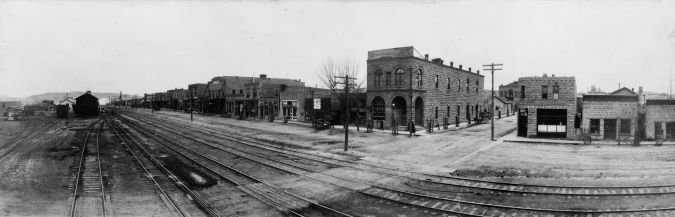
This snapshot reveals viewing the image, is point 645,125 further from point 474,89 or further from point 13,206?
point 13,206

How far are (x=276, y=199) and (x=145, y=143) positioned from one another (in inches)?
702

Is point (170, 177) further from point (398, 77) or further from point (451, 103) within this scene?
point (451, 103)

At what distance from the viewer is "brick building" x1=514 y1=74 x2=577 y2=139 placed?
26109 mm

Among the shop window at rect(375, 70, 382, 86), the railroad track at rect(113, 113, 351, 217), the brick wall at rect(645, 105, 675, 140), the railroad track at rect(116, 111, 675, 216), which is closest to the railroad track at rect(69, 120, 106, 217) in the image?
the railroad track at rect(113, 113, 351, 217)

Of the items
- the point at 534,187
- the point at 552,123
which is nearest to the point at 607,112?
the point at 552,123

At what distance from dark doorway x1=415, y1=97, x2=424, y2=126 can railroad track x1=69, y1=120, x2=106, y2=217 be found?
2734 centimetres

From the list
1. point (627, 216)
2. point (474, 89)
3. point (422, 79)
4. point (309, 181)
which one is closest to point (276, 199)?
point (309, 181)

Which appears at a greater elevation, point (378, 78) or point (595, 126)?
point (378, 78)

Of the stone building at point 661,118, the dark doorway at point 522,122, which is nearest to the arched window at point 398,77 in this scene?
the dark doorway at point 522,122

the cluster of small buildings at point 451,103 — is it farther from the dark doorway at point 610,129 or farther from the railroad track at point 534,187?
the railroad track at point 534,187

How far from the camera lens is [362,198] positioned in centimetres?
1115

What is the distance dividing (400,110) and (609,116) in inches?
661

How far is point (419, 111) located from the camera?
35.2 m

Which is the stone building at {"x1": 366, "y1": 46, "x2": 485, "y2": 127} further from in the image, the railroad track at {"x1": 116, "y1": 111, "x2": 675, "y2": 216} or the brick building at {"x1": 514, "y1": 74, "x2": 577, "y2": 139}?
the railroad track at {"x1": 116, "y1": 111, "x2": 675, "y2": 216}
